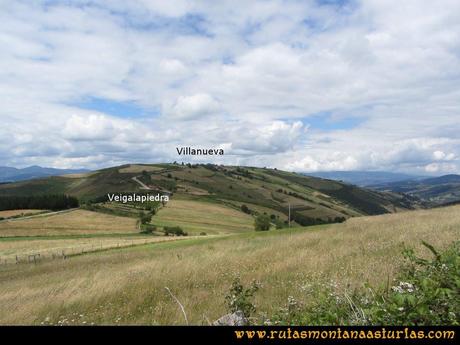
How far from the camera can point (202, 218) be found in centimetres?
12606

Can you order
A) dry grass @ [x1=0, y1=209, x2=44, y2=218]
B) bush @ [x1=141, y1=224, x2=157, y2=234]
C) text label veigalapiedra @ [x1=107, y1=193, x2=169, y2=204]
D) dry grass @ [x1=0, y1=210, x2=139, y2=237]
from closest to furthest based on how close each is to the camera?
bush @ [x1=141, y1=224, x2=157, y2=234] → dry grass @ [x1=0, y1=210, x2=139, y2=237] → dry grass @ [x1=0, y1=209, x2=44, y2=218] → text label veigalapiedra @ [x1=107, y1=193, x2=169, y2=204]

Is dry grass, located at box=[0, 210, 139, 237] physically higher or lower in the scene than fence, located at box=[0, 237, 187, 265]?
lower

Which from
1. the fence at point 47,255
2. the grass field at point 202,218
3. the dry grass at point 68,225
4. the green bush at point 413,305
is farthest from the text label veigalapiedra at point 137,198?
the green bush at point 413,305

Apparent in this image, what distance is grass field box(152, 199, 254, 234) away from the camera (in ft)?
367

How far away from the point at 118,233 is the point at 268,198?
107m

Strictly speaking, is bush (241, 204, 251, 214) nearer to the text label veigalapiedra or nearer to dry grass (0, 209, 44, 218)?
the text label veigalapiedra

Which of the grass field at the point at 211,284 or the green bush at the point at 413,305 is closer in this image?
the green bush at the point at 413,305

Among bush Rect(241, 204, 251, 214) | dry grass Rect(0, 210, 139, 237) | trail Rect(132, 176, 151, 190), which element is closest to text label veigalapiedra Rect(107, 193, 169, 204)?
trail Rect(132, 176, 151, 190)

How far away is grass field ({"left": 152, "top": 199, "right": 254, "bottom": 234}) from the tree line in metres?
42.1

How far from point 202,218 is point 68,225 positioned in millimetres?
41676

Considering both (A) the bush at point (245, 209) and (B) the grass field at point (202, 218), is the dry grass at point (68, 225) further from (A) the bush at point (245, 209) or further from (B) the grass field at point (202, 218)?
(A) the bush at point (245, 209)

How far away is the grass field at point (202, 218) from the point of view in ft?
367

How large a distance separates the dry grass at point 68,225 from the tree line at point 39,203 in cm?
2151
